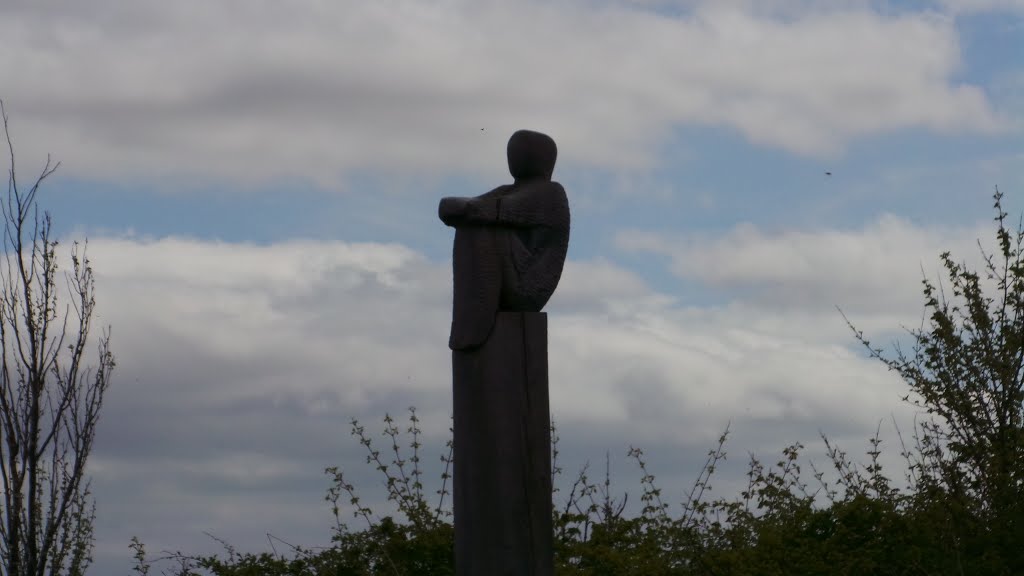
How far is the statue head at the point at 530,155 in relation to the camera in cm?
776

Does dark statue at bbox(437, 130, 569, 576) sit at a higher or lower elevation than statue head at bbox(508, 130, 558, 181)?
lower

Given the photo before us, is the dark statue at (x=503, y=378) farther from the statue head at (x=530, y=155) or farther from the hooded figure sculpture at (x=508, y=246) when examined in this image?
the statue head at (x=530, y=155)

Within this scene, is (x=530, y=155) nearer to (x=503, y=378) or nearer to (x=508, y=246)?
(x=508, y=246)

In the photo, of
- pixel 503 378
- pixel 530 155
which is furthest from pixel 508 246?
pixel 503 378

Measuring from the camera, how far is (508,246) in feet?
24.6

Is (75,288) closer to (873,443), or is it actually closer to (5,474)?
(5,474)

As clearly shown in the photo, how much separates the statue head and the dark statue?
0.53ft

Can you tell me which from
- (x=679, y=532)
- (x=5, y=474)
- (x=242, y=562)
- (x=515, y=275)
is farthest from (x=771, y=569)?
(x=5, y=474)

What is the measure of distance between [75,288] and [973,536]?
7355mm

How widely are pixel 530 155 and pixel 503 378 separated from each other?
1.33 metres

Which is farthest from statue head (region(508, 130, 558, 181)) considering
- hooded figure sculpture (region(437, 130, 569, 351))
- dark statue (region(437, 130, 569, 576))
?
dark statue (region(437, 130, 569, 576))

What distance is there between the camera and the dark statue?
7.25m

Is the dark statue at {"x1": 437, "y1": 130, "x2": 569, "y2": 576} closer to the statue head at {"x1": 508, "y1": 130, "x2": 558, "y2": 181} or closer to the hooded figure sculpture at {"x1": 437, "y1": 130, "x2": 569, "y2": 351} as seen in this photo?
the hooded figure sculpture at {"x1": 437, "y1": 130, "x2": 569, "y2": 351}

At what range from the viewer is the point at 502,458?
7.26 meters
